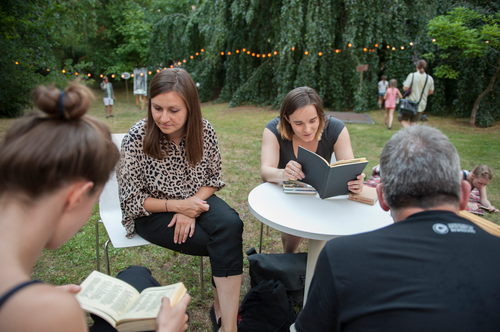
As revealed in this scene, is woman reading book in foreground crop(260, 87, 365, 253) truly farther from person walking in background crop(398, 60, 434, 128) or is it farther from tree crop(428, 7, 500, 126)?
tree crop(428, 7, 500, 126)

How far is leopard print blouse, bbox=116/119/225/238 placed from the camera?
1.85 meters

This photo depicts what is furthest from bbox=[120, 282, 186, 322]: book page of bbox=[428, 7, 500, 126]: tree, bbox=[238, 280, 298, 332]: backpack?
bbox=[428, 7, 500, 126]: tree

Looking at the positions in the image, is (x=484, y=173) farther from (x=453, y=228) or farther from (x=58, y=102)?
(x=58, y=102)

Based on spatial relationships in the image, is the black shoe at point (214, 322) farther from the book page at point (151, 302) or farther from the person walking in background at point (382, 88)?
the person walking in background at point (382, 88)

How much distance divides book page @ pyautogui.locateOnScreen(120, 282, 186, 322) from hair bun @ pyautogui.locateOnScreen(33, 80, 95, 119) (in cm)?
63

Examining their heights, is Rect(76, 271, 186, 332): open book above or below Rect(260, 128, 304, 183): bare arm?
below

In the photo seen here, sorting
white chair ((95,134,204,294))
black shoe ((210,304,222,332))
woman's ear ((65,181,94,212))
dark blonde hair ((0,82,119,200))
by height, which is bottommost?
black shoe ((210,304,222,332))

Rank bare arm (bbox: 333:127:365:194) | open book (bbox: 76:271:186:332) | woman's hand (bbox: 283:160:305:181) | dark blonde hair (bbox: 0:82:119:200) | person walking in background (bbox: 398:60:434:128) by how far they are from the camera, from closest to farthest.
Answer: dark blonde hair (bbox: 0:82:119:200), open book (bbox: 76:271:186:332), woman's hand (bbox: 283:160:305:181), bare arm (bbox: 333:127:365:194), person walking in background (bbox: 398:60:434:128)

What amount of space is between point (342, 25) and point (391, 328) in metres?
10.5

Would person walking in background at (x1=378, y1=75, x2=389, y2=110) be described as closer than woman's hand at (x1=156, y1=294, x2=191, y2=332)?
No

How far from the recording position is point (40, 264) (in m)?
2.51

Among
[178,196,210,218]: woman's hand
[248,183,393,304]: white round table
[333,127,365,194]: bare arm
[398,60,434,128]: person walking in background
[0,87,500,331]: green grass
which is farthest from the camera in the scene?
[398,60,434,128]: person walking in background

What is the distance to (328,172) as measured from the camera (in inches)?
66.8

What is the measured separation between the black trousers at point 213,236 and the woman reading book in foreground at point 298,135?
0.51 meters
